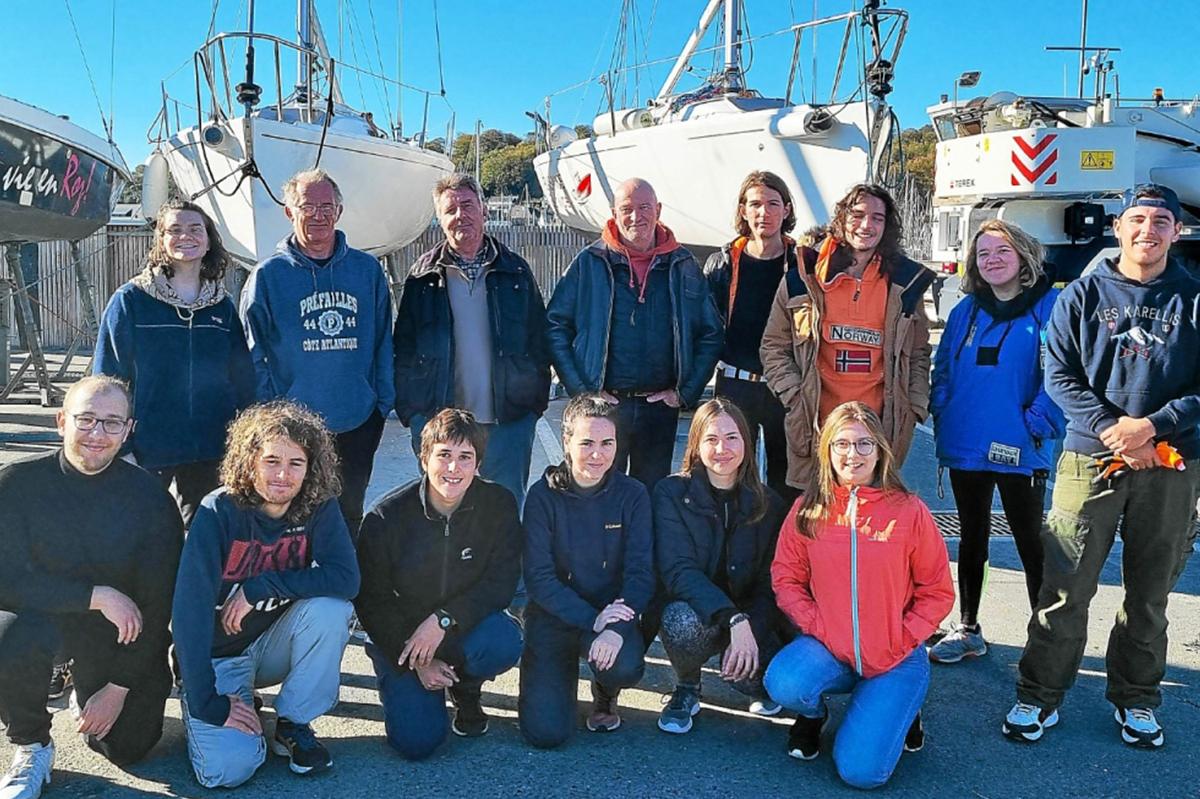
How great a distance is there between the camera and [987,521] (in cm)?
401

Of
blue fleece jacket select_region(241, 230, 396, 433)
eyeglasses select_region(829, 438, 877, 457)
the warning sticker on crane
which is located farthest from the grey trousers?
the warning sticker on crane

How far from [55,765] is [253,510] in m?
0.94

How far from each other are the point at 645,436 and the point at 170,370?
6.22 feet

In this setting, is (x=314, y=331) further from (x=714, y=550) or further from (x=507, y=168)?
(x=507, y=168)

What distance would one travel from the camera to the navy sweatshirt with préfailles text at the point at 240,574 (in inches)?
117

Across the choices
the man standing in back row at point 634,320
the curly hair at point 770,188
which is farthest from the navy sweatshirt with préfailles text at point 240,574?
the curly hair at point 770,188

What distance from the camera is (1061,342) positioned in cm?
337

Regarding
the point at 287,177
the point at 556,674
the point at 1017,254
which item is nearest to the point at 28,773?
the point at 556,674

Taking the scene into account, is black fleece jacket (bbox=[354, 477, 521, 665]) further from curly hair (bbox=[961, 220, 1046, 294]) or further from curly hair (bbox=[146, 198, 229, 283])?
curly hair (bbox=[961, 220, 1046, 294])

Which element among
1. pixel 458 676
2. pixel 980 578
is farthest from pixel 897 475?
pixel 458 676

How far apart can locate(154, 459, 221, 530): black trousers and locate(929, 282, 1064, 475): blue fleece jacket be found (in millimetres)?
2857

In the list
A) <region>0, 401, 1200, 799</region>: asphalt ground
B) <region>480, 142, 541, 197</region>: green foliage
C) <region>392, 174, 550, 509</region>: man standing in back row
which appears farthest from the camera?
<region>480, 142, 541, 197</region>: green foliage

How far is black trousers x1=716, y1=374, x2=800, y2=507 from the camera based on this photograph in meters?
4.37

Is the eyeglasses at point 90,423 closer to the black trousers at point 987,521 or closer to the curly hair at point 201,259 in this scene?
the curly hair at point 201,259
